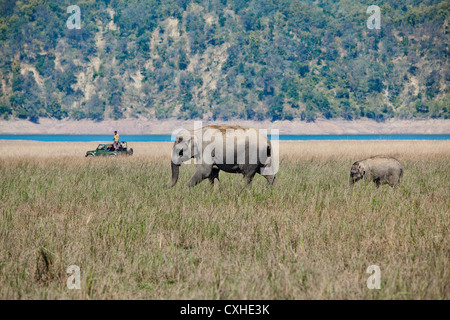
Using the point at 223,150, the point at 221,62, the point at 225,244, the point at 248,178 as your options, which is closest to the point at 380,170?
the point at 248,178

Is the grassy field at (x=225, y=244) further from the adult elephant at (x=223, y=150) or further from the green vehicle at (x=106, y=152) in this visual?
the green vehicle at (x=106, y=152)

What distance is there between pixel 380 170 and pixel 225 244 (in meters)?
6.03

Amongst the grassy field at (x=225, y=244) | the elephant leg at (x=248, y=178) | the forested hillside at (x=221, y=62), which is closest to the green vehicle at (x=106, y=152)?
the elephant leg at (x=248, y=178)

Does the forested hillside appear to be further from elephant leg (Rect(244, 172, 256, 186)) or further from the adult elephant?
elephant leg (Rect(244, 172, 256, 186))

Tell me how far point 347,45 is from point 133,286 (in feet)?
550

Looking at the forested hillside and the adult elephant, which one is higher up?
the forested hillside

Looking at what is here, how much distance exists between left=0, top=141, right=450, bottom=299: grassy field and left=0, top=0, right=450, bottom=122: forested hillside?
123237 millimetres

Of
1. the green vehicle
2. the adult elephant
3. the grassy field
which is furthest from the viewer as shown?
the green vehicle

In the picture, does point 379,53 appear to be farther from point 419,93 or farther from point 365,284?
point 365,284

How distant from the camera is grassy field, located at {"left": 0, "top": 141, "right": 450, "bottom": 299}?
203 inches

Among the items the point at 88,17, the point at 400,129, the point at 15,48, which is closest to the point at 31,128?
the point at 15,48

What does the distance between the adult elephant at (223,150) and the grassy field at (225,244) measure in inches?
44.5

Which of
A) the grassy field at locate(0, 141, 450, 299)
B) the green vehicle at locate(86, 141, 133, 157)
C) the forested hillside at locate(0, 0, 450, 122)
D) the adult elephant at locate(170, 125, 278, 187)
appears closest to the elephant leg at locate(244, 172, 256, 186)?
the adult elephant at locate(170, 125, 278, 187)

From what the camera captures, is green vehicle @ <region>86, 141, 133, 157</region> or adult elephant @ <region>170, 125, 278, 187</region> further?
green vehicle @ <region>86, 141, 133, 157</region>
